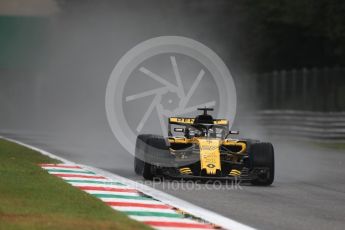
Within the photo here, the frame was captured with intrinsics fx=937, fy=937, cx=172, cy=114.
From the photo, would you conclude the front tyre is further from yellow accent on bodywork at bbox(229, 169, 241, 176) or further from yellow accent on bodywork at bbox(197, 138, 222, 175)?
yellow accent on bodywork at bbox(229, 169, 241, 176)

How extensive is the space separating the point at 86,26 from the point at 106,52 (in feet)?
6.67

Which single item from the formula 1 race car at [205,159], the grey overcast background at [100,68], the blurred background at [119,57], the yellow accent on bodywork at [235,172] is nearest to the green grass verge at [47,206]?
the formula 1 race car at [205,159]

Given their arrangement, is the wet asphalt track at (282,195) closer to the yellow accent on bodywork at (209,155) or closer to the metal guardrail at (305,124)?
the yellow accent on bodywork at (209,155)

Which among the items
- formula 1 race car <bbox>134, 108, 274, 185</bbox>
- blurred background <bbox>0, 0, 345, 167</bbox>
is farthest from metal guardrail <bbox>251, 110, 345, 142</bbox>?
formula 1 race car <bbox>134, 108, 274, 185</bbox>

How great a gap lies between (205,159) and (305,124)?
1598cm

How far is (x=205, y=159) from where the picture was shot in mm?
13367

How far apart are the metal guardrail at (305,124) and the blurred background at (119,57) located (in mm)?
33

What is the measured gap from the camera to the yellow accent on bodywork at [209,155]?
13.3m

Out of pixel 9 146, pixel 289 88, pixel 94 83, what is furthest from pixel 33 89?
pixel 9 146

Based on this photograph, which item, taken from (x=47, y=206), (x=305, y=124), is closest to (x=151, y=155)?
(x=47, y=206)

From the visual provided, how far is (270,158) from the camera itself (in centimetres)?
1373

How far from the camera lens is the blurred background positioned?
29016mm

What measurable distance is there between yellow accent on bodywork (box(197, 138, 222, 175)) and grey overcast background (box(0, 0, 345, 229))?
0.54 m

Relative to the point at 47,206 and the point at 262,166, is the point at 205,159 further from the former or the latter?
the point at 47,206
